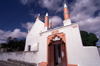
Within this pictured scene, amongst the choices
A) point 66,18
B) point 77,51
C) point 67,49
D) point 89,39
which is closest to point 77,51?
point 77,51

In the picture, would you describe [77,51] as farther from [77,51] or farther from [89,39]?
[89,39]

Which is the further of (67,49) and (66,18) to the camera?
(66,18)

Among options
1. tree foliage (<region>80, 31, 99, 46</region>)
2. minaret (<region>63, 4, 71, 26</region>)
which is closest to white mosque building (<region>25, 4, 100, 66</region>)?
minaret (<region>63, 4, 71, 26</region>)

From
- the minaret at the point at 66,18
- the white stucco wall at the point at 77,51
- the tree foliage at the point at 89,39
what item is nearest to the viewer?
the white stucco wall at the point at 77,51

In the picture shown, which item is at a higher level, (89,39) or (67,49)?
(89,39)

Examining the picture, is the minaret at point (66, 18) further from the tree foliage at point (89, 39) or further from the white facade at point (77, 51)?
the tree foliage at point (89, 39)

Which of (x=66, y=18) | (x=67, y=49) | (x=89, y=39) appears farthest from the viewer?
(x=89, y=39)

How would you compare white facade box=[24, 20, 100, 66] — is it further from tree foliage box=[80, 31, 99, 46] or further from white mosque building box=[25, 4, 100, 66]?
tree foliage box=[80, 31, 99, 46]

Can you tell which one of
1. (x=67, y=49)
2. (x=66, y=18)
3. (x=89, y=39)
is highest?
(x=66, y=18)

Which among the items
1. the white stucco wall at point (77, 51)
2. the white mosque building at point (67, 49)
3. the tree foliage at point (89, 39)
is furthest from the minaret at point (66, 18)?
the tree foliage at point (89, 39)

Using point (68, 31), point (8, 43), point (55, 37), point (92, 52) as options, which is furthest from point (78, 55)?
point (8, 43)

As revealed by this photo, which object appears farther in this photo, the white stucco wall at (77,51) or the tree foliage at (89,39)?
the tree foliage at (89,39)

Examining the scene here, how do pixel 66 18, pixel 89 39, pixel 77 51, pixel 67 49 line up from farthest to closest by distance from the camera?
pixel 89 39 → pixel 66 18 → pixel 67 49 → pixel 77 51

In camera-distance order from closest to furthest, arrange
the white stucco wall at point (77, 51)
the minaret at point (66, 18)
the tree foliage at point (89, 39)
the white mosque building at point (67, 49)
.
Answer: the white stucco wall at point (77, 51), the white mosque building at point (67, 49), the minaret at point (66, 18), the tree foliage at point (89, 39)
